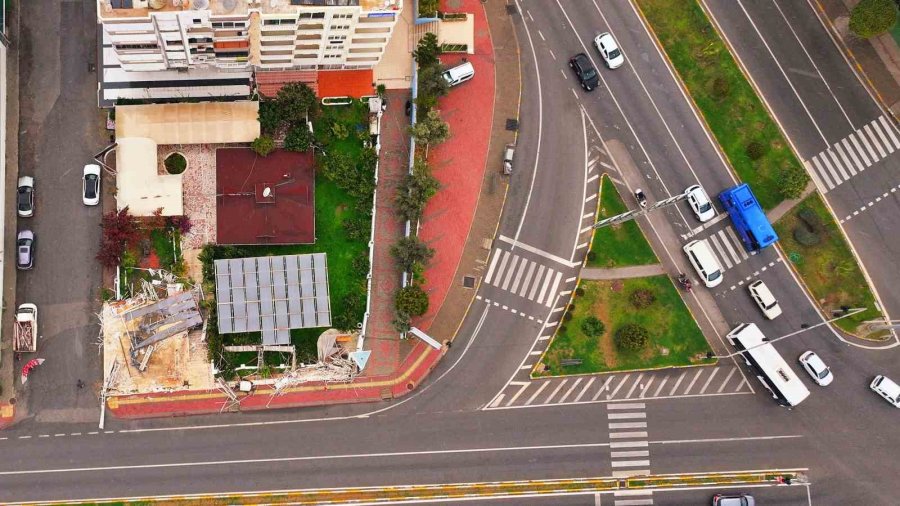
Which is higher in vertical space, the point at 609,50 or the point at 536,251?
the point at 609,50

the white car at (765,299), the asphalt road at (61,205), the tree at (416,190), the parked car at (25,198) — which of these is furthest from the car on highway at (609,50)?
the parked car at (25,198)

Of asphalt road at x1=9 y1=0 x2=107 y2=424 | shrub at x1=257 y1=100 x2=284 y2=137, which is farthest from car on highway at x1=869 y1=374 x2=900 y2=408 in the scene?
asphalt road at x1=9 y1=0 x2=107 y2=424

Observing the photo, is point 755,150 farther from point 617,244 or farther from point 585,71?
point 585,71

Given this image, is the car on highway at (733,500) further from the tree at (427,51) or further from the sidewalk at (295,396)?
the tree at (427,51)

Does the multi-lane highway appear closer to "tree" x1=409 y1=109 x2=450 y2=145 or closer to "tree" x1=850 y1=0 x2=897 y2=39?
"tree" x1=409 y1=109 x2=450 y2=145

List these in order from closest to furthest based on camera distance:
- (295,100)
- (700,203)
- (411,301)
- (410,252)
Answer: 1. (411,301)
2. (410,252)
3. (295,100)
4. (700,203)

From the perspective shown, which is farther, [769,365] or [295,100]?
[769,365]

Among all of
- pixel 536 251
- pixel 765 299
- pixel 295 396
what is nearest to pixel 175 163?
pixel 295 396
